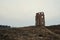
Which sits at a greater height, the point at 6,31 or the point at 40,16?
the point at 40,16

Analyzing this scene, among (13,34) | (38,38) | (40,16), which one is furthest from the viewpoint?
(40,16)

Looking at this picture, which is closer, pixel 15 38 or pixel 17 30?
pixel 15 38

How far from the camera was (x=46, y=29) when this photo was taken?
12.3 meters

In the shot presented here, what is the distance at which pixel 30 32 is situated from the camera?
1212 centimetres

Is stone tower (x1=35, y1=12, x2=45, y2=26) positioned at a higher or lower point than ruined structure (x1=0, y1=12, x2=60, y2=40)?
higher

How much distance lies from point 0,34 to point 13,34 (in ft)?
3.55

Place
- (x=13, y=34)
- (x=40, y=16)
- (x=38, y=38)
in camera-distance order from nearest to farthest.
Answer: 1. (x=38, y=38)
2. (x=13, y=34)
3. (x=40, y=16)

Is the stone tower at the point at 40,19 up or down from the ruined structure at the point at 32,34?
up

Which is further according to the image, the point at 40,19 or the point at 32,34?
the point at 40,19

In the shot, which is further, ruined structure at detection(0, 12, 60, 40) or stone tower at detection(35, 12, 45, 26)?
stone tower at detection(35, 12, 45, 26)

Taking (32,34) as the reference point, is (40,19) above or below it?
above

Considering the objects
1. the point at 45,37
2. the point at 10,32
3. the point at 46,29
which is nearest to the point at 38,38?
the point at 45,37

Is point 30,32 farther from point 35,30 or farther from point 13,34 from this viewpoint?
point 13,34

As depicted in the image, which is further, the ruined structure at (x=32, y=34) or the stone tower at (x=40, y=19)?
the stone tower at (x=40, y=19)
